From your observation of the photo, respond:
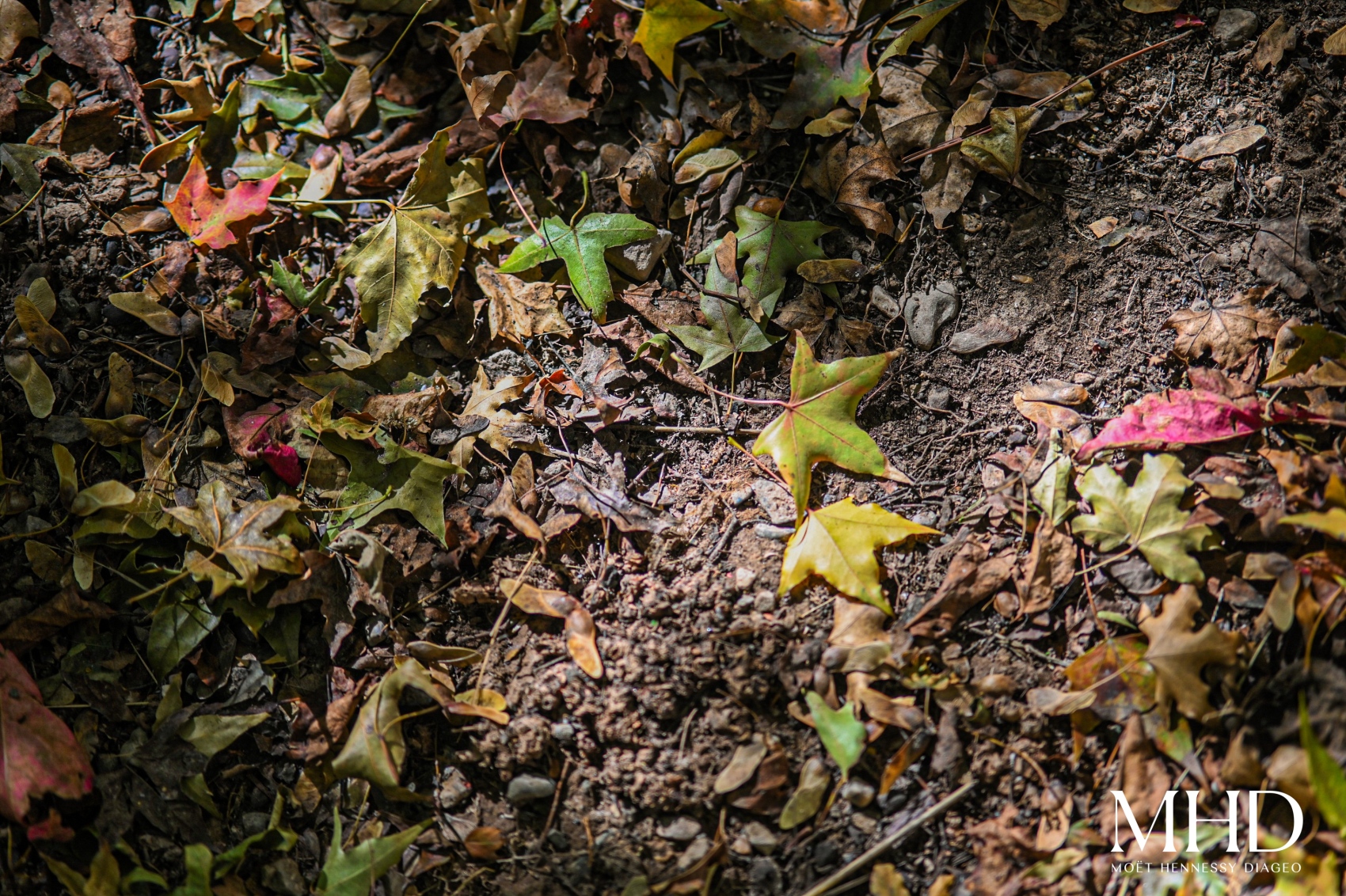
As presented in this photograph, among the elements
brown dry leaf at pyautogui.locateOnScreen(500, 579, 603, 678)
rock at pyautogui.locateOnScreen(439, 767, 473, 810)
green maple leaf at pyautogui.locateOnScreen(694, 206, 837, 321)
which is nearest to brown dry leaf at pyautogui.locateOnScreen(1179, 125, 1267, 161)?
green maple leaf at pyautogui.locateOnScreen(694, 206, 837, 321)

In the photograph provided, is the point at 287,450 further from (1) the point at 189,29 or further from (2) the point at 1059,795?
(2) the point at 1059,795

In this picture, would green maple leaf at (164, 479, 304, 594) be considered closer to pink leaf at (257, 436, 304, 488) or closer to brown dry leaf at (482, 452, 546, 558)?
pink leaf at (257, 436, 304, 488)

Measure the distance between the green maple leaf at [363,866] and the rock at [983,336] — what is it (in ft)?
4.77

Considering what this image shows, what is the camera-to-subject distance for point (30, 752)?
143 cm

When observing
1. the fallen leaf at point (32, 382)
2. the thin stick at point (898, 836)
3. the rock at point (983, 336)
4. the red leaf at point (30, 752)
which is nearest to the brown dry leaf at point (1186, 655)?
the thin stick at point (898, 836)

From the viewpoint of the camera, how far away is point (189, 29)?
202 centimetres

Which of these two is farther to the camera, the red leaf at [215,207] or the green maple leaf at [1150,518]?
the red leaf at [215,207]

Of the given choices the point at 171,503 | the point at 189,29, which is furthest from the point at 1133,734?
the point at 189,29

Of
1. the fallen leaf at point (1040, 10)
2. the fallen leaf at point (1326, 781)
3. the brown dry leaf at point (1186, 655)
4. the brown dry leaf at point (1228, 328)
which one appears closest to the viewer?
the fallen leaf at point (1326, 781)

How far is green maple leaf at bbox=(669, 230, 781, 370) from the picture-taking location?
1697 mm

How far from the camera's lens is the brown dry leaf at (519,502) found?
1580 mm

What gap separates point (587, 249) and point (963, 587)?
1.09 metres

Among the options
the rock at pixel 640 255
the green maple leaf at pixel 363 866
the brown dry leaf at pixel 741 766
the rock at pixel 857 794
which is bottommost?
the green maple leaf at pixel 363 866

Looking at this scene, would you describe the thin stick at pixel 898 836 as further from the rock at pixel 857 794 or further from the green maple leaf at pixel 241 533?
the green maple leaf at pixel 241 533
